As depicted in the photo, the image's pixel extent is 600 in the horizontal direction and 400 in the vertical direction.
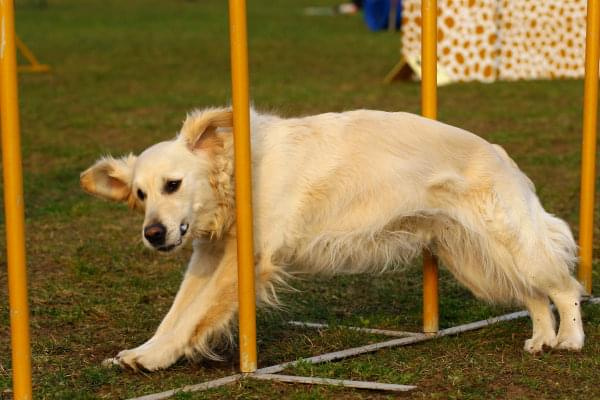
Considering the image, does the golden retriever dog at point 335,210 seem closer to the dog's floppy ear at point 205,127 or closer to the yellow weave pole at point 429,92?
the dog's floppy ear at point 205,127

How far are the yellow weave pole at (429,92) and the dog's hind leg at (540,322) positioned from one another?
1.49ft

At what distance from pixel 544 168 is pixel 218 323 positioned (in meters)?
5.94

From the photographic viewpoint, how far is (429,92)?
4961 millimetres

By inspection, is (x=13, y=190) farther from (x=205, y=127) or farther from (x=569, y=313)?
(x=569, y=313)

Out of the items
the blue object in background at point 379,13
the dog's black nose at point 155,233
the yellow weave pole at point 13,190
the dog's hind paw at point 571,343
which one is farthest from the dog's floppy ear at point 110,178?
the blue object in background at point 379,13

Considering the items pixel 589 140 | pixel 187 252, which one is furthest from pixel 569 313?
pixel 187 252

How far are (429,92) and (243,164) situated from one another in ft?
4.21

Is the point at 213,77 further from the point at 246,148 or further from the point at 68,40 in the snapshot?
the point at 246,148

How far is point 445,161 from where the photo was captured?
4535 millimetres

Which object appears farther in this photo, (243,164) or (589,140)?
(589,140)

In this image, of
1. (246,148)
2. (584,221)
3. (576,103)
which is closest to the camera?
(246,148)

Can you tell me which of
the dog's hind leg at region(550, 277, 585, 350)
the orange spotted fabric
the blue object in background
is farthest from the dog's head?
the blue object in background

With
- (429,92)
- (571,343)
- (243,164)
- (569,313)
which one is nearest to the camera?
(243,164)

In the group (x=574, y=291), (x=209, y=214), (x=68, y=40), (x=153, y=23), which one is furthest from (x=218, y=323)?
(x=153, y=23)
